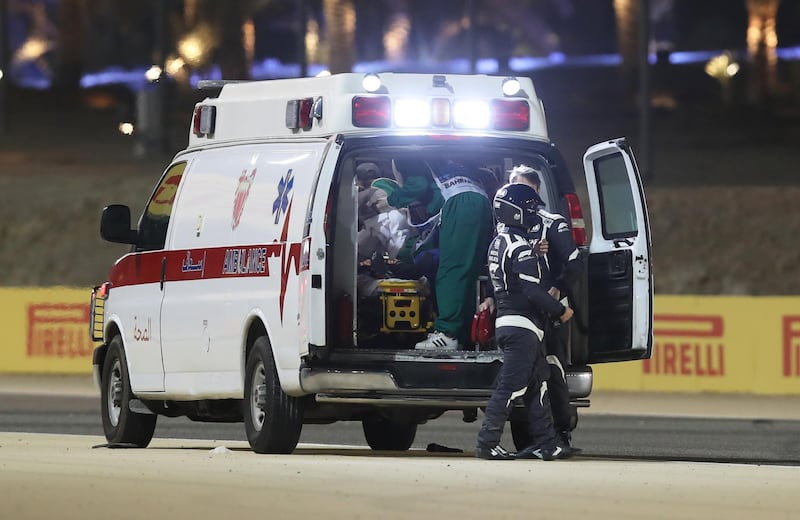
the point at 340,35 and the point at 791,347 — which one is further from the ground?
the point at 340,35

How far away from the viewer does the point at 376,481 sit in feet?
35.2

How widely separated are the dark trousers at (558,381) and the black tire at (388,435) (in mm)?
2539

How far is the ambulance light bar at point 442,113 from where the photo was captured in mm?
12930

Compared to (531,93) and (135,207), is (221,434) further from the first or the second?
(135,207)

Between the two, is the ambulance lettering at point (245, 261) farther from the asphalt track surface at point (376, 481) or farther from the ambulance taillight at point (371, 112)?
the asphalt track surface at point (376, 481)

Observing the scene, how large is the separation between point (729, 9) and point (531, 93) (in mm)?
82158

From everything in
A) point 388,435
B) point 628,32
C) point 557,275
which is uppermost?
point 628,32

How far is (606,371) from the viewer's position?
25609 mm

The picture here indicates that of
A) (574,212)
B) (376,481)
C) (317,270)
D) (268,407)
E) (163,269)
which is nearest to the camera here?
(376,481)

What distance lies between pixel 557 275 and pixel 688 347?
499 inches

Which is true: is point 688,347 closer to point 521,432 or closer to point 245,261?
point 521,432

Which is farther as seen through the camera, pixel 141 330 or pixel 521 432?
pixel 141 330

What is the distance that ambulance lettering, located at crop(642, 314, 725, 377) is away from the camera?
2512cm

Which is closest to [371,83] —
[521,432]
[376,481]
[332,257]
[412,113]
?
[412,113]
